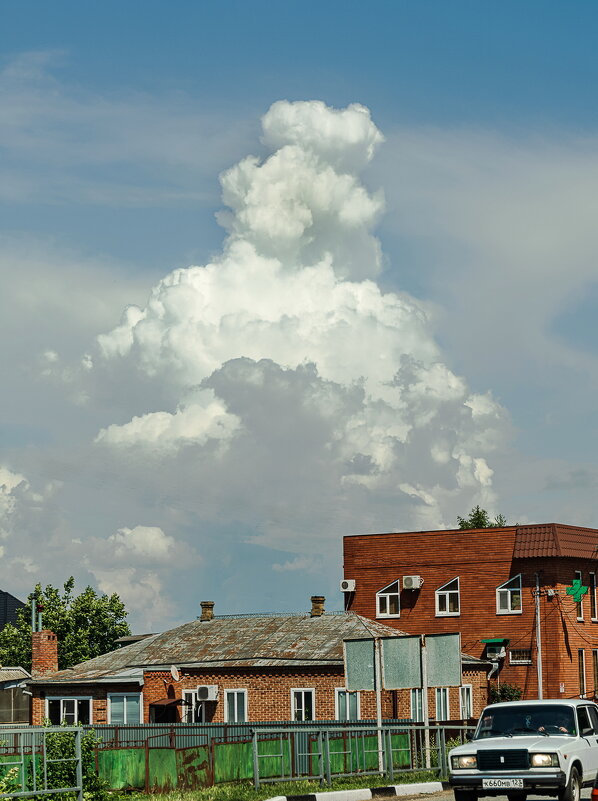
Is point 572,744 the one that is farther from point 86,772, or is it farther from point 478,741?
point 86,772

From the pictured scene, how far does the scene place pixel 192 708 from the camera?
48969mm

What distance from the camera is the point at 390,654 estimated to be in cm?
2688

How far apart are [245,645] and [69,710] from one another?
24.4 feet

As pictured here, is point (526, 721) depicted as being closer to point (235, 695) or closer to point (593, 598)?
point (235, 695)

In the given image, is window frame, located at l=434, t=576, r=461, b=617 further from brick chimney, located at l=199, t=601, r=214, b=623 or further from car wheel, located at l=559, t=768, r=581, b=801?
car wheel, located at l=559, t=768, r=581, b=801

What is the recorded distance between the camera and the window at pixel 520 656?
183ft

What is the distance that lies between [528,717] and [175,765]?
32.9 ft

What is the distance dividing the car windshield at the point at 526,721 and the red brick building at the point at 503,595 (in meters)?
34.7

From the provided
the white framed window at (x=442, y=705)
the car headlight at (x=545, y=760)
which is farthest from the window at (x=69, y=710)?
the car headlight at (x=545, y=760)

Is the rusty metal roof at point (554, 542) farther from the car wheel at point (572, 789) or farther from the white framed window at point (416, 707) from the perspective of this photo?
the car wheel at point (572, 789)

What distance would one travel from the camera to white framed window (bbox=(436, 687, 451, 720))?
47844 millimetres

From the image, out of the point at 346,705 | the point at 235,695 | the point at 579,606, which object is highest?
the point at 579,606

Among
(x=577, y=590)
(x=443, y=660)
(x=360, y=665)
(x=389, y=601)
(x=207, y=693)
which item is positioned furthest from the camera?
(x=389, y=601)

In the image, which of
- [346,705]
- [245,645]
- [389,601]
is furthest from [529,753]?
[389,601]
